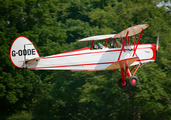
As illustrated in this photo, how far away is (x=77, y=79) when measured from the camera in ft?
78.1

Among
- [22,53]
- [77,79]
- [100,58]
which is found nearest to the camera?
[100,58]

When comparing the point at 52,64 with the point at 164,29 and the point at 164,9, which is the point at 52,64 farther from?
the point at 164,9

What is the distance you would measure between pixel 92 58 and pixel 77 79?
1258cm

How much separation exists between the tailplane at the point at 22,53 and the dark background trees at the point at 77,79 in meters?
9.73

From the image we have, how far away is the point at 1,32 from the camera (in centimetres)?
2270

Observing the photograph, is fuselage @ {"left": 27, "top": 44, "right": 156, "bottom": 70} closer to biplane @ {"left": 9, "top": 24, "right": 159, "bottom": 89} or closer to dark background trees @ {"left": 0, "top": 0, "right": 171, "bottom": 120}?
biplane @ {"left": 9, "top": 24, "right": 159, "bottom": 89}

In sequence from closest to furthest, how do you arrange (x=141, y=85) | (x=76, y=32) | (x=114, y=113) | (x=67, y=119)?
(x=141, y=85) < (x=114, y=113) < (x=67, y=119) < (x=76, y=32)

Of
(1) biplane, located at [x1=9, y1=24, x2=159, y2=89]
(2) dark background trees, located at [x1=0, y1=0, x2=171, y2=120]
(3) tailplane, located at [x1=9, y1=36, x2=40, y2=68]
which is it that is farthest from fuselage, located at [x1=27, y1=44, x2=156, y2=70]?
(2) dark background trees, located at [x1=0, y1=0, x2=171, y2=120]

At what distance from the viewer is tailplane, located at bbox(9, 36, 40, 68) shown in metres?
11.9

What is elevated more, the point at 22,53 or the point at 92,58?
the point at 22,53

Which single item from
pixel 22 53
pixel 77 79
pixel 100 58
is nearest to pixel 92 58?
pixel 100 58

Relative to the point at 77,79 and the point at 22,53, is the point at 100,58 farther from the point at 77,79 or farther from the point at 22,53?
the point at 77,79

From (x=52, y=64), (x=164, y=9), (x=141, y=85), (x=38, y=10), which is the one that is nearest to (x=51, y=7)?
(x=38, y=10)

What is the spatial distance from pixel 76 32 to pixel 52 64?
19.2 metres
